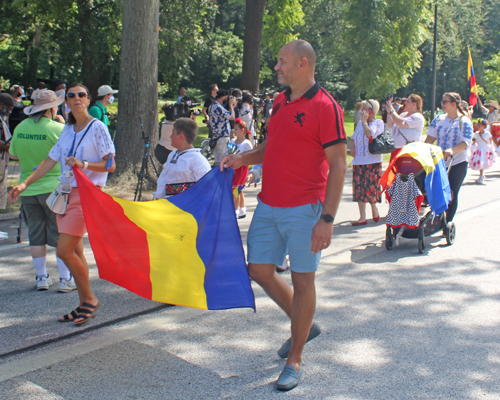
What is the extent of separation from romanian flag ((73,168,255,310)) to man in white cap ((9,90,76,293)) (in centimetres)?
130

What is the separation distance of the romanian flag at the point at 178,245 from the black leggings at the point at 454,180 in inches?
185

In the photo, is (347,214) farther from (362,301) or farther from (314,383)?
(314,383)

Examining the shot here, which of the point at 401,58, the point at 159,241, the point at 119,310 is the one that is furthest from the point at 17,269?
the point at 401,58

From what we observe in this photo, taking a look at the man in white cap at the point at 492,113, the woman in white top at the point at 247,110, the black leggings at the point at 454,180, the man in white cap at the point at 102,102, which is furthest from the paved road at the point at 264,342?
the man in white cap at the point at 492,113

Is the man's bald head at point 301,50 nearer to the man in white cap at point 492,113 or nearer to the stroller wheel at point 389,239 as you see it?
the stroller wheel at point 389,239

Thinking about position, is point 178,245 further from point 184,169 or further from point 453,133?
point 453,133

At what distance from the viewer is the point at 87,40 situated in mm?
23391

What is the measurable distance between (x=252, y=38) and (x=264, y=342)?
1657cm

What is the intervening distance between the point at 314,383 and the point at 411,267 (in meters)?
3.17

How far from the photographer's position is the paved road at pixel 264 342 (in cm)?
360

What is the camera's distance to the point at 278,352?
402 cm

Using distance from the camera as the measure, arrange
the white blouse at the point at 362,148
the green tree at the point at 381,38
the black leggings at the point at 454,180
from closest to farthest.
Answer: the black leggings at the point at 454,180 → the white blouse at the point at 362,148 → the green tree at the point at 381,38

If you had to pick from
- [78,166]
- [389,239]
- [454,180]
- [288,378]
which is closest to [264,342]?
[288,378]

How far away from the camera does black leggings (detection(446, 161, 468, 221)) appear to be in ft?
25.6
